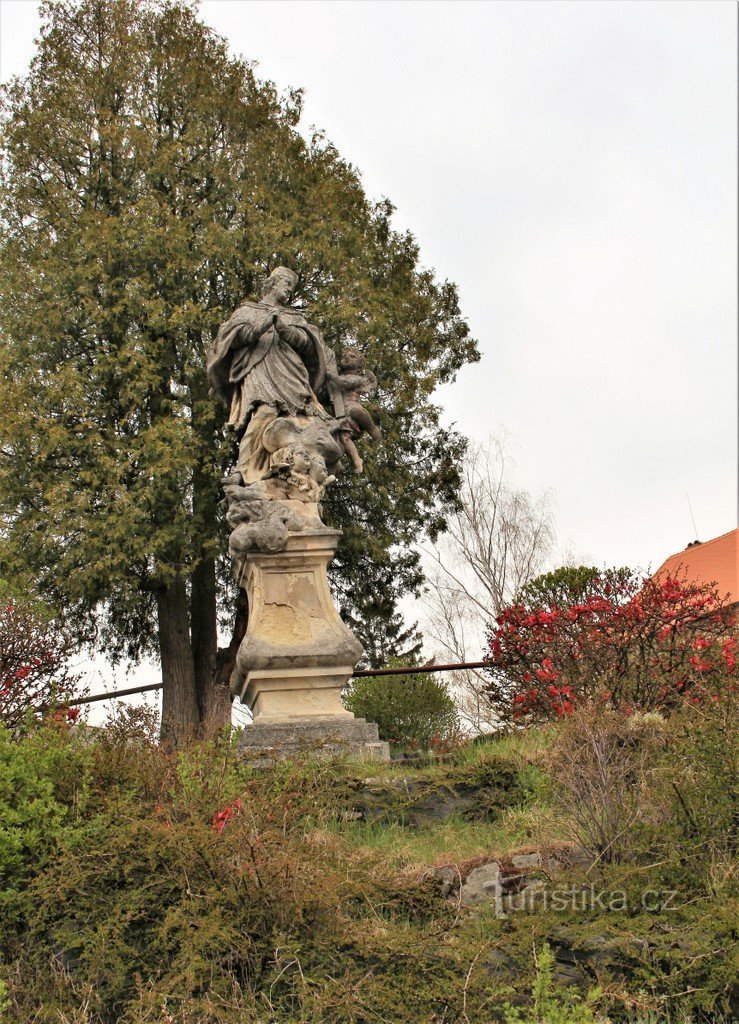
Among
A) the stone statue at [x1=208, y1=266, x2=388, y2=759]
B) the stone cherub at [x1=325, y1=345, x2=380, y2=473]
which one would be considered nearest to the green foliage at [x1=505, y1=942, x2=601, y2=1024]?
the stone statue at [x1=208, y1=266, x2=388, y2=759]

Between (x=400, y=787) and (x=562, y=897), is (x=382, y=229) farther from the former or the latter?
(x=562, y=897)

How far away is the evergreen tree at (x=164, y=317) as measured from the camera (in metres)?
14.0

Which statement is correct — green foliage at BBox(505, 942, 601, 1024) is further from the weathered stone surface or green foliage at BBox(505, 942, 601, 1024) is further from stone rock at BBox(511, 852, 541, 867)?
the weathered stone surface

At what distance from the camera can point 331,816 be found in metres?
5.89

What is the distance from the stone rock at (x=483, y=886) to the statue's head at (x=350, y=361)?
578 cm

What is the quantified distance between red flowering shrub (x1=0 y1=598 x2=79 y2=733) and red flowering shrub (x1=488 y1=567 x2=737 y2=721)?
3.16m

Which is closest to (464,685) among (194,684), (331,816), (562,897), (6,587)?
(194,684)

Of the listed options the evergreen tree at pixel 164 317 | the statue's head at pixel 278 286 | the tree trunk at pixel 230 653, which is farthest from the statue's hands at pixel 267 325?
the tree trunk at pixel 230 653

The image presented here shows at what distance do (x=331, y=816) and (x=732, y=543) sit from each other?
18035 mm

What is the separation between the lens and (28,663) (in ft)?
26.1

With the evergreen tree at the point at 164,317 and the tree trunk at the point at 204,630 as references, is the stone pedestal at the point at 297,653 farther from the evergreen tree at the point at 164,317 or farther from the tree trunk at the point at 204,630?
the tree trunk at the point at 204,630

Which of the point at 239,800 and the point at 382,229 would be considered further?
the point at 382,229

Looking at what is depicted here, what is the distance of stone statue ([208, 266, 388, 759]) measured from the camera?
8266 millimetres

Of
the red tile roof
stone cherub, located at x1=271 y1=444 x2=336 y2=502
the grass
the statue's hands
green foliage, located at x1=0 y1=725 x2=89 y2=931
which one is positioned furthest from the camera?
the red tile roof
